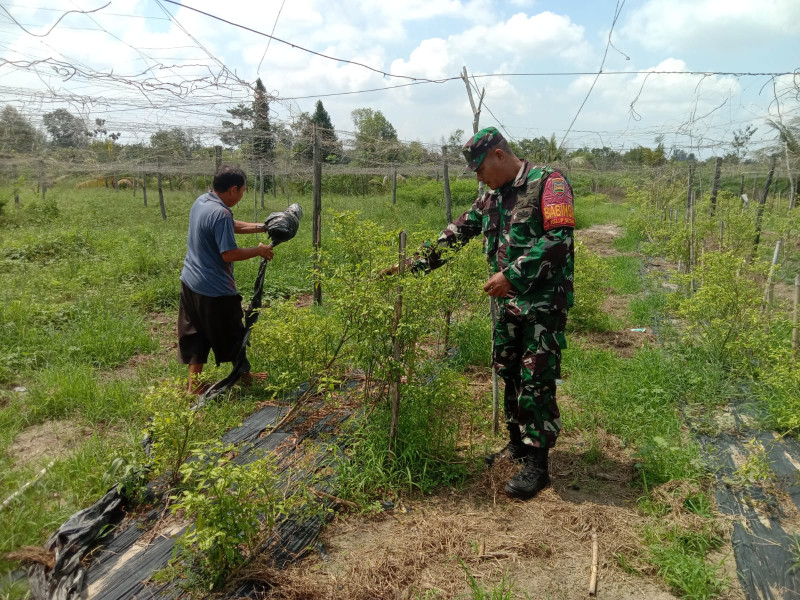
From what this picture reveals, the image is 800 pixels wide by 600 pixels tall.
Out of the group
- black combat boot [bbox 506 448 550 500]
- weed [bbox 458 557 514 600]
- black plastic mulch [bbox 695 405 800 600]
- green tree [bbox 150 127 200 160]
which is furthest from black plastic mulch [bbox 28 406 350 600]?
green tree [bbox 150 127 200 160]

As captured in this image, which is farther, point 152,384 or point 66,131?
point 66,131

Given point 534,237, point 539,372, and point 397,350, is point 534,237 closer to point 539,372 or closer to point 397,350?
point 539,372

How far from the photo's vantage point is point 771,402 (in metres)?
3.54

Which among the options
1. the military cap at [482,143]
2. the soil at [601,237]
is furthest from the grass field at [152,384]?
the soil at [601,237]

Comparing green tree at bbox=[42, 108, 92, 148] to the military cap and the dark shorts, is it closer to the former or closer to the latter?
the dark shorts

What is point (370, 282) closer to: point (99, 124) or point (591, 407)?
point (591, 407)

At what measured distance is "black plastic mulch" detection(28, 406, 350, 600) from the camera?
2037 mm

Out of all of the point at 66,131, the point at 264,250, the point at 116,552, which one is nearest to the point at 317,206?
the point at 264,250

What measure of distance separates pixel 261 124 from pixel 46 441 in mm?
6469

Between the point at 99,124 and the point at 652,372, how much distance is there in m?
9.62

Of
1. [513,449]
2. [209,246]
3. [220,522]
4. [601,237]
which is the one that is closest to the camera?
[220,522]

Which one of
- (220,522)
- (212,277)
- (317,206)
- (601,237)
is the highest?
(317,206)

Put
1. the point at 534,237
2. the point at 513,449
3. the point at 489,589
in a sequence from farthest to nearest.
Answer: the point at 513,449, the point at 534,237, the point at 489,589

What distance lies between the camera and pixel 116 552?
2.29 meters
